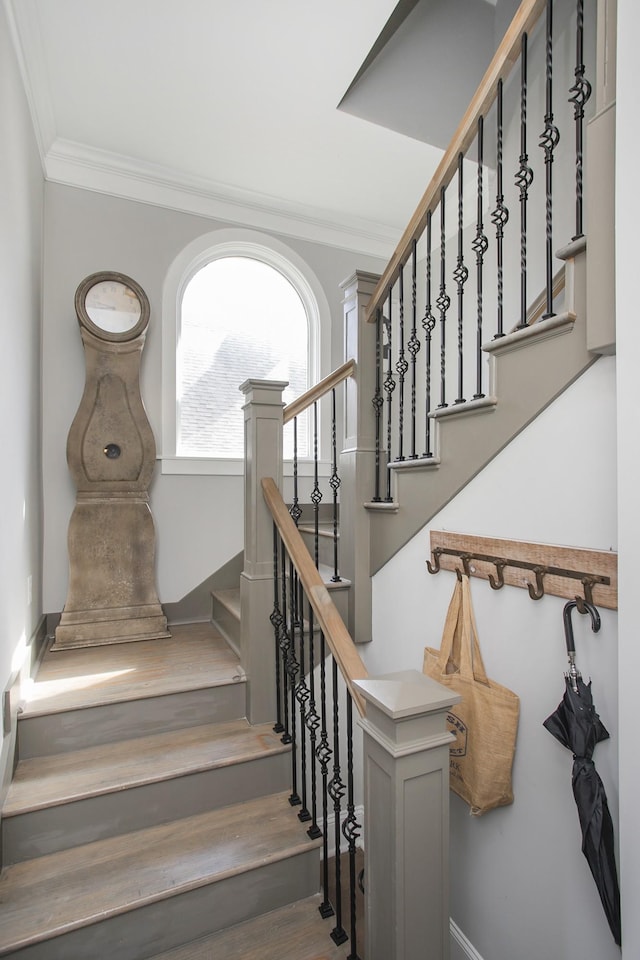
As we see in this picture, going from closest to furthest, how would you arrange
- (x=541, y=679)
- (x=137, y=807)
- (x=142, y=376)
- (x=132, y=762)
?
1. (x=541, y=679)
2. (x=137, y=807)
3. (x=132, y=762)
4. (x=142, y=376)

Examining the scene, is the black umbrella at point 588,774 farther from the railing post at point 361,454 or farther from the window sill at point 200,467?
the window sill at point 200,467

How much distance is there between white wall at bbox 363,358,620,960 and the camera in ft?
4.01

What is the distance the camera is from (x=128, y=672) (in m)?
2.37

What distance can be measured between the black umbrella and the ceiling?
267 centimetres

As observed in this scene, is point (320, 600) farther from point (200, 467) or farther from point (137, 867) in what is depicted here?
point (200, 467)

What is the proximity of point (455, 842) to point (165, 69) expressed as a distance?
351cm

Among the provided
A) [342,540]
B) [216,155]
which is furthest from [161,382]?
[342,540]

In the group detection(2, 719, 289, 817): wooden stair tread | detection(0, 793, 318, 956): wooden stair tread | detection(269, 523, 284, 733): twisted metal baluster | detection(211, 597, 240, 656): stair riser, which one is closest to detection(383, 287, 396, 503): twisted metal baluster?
detection(269, 523, 284, 733): twisted metal baluster

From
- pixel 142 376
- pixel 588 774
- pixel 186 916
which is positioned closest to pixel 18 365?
pixel 142 376

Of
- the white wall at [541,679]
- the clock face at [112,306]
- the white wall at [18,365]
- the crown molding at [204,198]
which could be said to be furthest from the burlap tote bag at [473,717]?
the crown molding at [204,198]

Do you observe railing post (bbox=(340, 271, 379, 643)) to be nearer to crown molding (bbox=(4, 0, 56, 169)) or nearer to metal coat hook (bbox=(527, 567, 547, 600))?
metal coat hook (bbox=(527, 567, 547, 600))

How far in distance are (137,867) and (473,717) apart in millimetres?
1218

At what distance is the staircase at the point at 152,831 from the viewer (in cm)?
155

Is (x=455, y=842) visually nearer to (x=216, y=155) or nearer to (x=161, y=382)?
(x=161, y=382)
